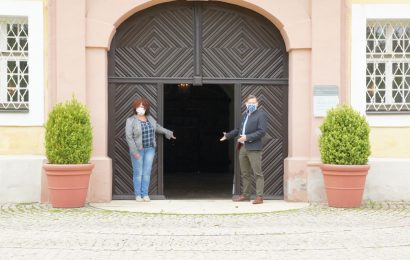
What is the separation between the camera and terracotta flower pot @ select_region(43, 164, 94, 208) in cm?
973

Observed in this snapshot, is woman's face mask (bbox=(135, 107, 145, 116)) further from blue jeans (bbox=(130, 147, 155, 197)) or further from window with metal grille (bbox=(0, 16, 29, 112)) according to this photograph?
window with metal grille (bbox=(0, 16, 29, 112))

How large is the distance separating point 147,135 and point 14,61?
2.55 m

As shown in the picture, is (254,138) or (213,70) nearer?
(254,138)

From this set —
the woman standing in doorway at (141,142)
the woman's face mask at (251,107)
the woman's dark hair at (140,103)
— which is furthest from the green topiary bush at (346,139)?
the woman's dark hair at (140,103)

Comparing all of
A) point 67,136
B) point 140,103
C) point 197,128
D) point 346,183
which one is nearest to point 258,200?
point 346,183

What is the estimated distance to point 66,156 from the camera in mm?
9797

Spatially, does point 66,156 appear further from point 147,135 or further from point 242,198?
point 242,198

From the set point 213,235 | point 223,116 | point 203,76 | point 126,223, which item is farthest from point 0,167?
point 223,116

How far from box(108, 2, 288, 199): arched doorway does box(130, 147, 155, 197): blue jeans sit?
13.6 inches

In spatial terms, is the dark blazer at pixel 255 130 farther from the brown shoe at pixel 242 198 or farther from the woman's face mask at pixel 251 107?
the brown shoe at pixel 242 198

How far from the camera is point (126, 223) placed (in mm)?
8531

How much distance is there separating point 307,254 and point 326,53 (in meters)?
4.98

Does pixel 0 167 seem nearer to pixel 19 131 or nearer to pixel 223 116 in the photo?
pixel 19 131

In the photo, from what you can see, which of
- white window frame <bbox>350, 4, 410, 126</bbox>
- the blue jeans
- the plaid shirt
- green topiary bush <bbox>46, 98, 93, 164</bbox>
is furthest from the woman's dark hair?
white window frame <bbox>350, 4, 410, 126</bbox>
